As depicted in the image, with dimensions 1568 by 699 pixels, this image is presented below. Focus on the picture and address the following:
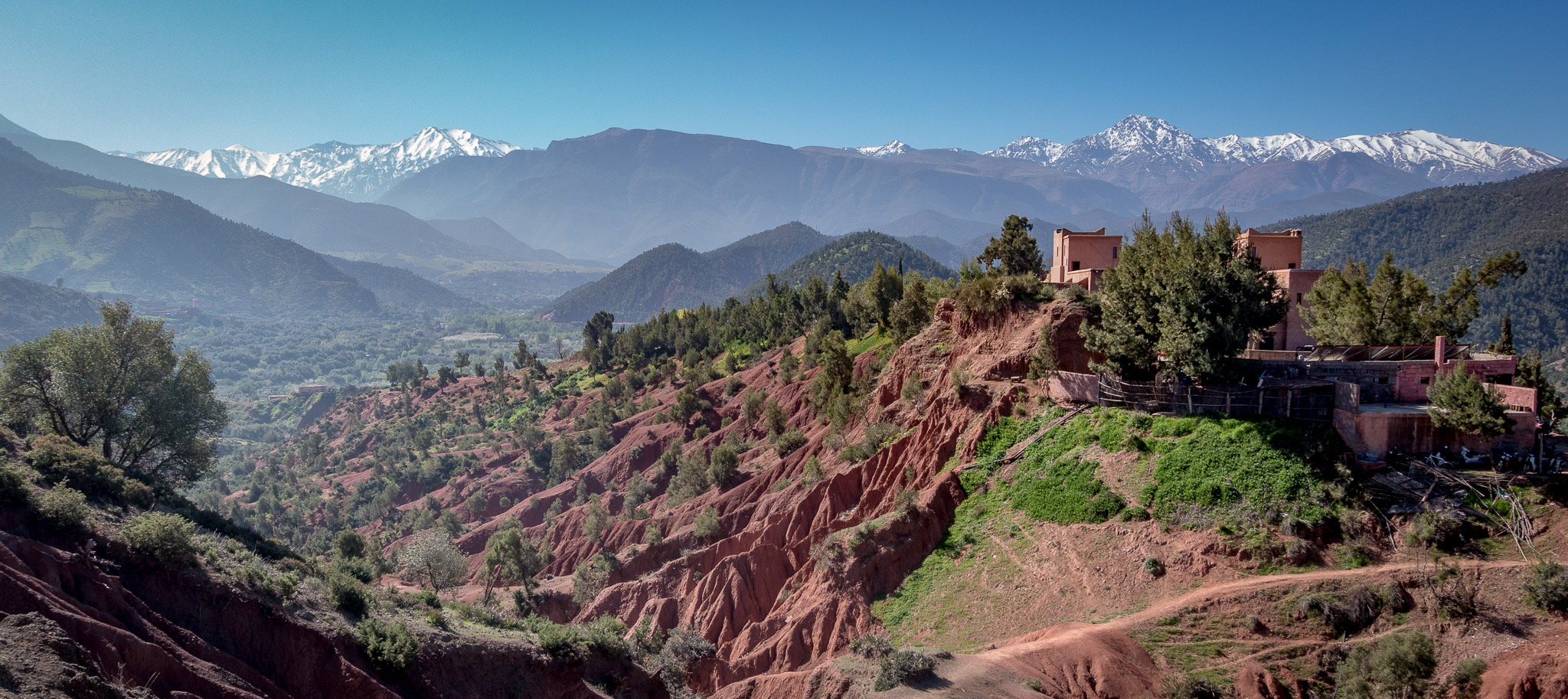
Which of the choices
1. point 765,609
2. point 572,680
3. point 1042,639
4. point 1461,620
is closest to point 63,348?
point 572,680

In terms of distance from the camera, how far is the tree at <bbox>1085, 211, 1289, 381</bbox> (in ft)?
98.9

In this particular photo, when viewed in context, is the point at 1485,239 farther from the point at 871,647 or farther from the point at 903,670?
the point at 903,670

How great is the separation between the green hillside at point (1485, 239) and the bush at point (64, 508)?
138 metres

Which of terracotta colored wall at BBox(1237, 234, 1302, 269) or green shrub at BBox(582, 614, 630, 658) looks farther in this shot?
terracotta colored wall at BBox(1237, 234, 1302, 269)

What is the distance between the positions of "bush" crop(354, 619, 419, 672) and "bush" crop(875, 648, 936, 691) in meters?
14.9

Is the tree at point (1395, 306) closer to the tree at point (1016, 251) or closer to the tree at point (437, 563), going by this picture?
the tree at point (1016, 251)

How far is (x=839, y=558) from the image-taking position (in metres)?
34.3

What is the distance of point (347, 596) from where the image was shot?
25469 millimetres

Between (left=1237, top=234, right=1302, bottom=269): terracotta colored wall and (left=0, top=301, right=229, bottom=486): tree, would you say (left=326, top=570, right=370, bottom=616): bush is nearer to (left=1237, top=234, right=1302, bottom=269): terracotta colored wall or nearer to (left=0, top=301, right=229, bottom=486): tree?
(left=0, top=301, right=229, bottom=486): tree

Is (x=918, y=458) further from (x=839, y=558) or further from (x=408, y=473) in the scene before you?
(x=408, y=473)

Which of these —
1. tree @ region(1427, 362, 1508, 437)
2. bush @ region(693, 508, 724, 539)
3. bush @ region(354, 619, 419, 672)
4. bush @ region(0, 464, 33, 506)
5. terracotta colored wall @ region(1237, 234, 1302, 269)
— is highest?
terracotta colored wall @ region(1237, 234, 1302, 269)

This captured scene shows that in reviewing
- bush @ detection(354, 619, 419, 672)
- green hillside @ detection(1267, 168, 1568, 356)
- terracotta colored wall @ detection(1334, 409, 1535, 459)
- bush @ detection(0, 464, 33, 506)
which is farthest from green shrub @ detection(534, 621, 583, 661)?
green hillside @ detection(1267, 168, 1568, 356)

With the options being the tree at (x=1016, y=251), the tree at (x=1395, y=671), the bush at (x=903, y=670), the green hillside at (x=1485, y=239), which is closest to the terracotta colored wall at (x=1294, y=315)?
the tree at (x=1016, y=251)

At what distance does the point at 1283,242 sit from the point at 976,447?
21197 mm
